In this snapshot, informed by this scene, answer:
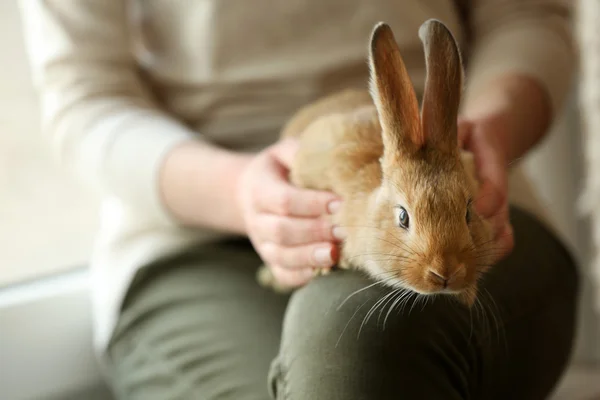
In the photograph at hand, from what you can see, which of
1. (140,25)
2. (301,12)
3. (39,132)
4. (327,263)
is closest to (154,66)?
(140,25)

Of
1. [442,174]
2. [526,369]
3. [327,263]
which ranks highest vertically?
[442,174]

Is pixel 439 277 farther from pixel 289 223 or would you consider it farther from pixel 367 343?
pixel 289 223

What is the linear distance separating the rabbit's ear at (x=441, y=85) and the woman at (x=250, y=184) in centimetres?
11

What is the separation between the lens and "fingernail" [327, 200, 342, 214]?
0.67 meters

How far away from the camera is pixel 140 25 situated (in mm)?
939

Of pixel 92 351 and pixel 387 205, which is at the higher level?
pixel 387 205

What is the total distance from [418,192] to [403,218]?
0.03m

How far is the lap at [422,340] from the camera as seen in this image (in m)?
0.54

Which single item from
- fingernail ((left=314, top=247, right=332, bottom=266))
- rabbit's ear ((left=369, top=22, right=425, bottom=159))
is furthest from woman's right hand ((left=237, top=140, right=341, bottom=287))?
rabbit's ear ((left=369, top=22, right=425, bottom=159))

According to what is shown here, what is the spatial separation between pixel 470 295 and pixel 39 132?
0.85m

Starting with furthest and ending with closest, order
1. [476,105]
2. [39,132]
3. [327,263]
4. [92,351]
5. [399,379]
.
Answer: [39,132], [92,351], [476,105], [327,263], [399,379]

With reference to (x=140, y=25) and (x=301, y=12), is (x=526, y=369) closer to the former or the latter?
(x=301, y=12)

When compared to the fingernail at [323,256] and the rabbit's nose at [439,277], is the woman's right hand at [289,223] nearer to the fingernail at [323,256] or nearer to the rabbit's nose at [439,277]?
the fingernail at [323,256]

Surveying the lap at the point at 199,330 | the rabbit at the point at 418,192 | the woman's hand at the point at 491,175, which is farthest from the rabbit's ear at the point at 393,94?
the lap at the point at 199,330
